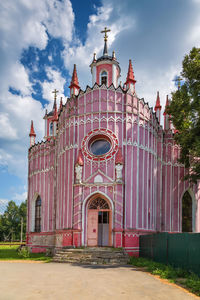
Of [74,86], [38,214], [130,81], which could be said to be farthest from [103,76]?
[38,214]

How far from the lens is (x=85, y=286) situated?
11125 mm

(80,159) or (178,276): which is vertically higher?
(80,159)

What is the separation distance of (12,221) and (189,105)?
2239 inches

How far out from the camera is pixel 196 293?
1016cm

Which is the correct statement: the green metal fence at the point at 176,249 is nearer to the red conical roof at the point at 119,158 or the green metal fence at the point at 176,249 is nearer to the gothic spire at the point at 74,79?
the red conical roof at the point at 119,158

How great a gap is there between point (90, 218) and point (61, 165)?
4.78 m

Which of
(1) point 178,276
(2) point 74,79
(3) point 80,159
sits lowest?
(1) point 178,276

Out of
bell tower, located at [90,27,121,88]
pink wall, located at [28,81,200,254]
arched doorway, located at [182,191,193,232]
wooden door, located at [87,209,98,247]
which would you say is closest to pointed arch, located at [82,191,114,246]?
pink wall, located at [28,81,200,254]

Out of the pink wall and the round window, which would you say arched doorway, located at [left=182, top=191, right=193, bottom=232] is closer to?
the pink wall

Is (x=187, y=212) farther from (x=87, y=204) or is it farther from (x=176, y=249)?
(x=176, y=249)

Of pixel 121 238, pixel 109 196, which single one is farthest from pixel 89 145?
pixel 121 238

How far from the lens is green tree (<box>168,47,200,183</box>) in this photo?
20.4m

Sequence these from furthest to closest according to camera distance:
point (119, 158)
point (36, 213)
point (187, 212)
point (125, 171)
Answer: point (36, 213) → point (187, 212) → point (125, 171) → point (119, 158)

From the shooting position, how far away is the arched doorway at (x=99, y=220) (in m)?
21.8
